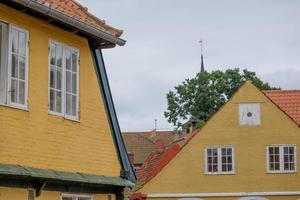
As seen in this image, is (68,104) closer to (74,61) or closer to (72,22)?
(74,61)

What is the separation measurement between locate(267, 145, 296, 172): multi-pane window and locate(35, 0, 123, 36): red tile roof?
75.4 feet

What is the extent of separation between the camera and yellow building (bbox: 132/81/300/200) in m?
38.4

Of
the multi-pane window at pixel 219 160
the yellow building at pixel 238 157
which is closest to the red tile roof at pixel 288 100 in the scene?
the yellow building at pixel 238 157

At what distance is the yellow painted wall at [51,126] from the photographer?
A: 13.9m

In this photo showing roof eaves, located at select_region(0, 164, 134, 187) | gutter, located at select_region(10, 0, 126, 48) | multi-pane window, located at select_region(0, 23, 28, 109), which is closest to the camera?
roof eaves, located at select_region(0, 164, 134, 187)

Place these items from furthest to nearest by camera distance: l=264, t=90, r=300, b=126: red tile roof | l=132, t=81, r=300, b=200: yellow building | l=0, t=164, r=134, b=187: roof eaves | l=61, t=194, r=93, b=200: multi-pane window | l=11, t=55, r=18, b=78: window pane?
1. l=264, t=90, r=300, b=126: red tile roof
2. l=132, t=81, r=300, b=200: yellow building
3. l=61, t=194, r=93, b=200: multi-pane window
4. l=11, t=55, r=18, b=78: window pane
5. l=0, t=164, r=134, b=187: roof eaves

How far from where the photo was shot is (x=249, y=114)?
128 ft

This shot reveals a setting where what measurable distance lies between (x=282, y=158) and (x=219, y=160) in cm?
315

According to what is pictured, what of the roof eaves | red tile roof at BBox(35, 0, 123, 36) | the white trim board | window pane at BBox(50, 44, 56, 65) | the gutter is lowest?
the white trim board

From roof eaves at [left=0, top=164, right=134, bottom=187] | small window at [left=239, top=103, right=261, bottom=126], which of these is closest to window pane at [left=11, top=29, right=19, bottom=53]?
roof eaves at [left=0, top=164, right=134, bottom=187]

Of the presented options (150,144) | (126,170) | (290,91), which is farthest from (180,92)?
(126,170)

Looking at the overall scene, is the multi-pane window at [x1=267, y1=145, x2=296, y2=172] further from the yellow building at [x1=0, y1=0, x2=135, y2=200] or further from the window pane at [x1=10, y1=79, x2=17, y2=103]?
the window pane at [x1=10, y1=79, x2=17, y2=103]

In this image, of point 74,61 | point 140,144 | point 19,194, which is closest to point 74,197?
point 19,194

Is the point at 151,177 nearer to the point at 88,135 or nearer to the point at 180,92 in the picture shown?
the point at 88,135
